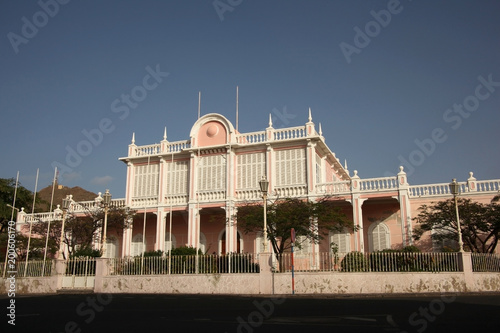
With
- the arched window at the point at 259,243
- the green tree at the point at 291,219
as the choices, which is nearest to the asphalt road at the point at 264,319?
the green tree at the point at 291,219

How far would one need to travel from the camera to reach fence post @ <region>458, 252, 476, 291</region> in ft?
52.2

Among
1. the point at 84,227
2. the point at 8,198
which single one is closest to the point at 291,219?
the point at 84,227

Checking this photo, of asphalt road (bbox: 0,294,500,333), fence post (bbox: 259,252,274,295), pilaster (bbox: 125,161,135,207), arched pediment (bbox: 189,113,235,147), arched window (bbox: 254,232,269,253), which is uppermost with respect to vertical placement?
arched pediment (bbox: 189,113,235,147)

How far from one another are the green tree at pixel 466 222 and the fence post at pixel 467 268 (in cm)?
657

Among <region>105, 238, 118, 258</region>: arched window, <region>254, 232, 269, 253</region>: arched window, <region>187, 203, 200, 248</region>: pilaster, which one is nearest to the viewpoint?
<region>254, 232, 269, 253</region>: arched window

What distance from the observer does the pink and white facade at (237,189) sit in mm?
25906

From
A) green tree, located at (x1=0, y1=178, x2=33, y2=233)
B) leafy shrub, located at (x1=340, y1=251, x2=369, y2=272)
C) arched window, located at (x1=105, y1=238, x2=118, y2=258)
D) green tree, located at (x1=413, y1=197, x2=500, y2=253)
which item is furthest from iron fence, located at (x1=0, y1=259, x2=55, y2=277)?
green tree, located at (x1=0, y1=178, x2=33, y2=233)

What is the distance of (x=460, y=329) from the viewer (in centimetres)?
729

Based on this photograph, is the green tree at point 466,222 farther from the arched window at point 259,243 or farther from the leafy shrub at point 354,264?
the arched window at point 259,243

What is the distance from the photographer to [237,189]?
28.4m

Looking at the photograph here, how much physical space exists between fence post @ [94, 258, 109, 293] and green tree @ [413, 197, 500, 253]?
619 inches

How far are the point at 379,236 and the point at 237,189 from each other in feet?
29.4

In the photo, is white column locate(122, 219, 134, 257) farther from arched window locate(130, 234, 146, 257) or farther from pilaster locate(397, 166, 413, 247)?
pilaster locate(397, 166, 413, 247)

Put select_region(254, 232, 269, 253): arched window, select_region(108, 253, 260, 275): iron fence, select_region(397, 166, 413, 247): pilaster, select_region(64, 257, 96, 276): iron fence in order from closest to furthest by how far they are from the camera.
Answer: select_region(108, 253, 260, 275): iron fence
select_region(64, 257, 96, 276): iron fence
select_region(397, 166, 413, 247): pilaster
select_region(254, 232, 269, 253): arched window
